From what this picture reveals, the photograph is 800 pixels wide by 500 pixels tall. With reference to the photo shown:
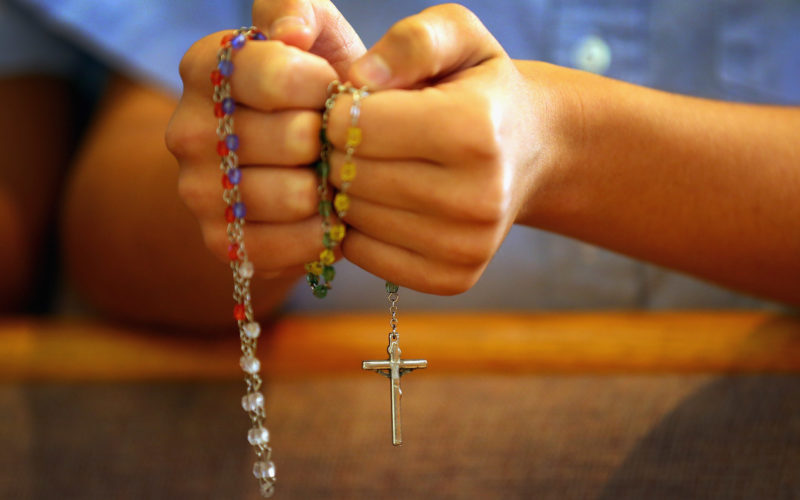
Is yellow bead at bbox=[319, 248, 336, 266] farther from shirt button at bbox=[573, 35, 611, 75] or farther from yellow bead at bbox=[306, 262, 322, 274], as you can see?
shirt button at bbox=[573, 35, 611, 75]

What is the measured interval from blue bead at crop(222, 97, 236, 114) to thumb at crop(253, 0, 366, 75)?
0.04 meters

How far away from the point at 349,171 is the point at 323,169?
0.02m

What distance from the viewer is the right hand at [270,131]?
34 centimetres

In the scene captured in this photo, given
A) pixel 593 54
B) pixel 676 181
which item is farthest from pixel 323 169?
pixel 593 54

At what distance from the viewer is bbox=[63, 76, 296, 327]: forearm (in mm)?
591

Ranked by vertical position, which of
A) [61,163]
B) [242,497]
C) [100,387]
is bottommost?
[242,497]

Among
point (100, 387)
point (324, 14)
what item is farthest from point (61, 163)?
point (324, 14)

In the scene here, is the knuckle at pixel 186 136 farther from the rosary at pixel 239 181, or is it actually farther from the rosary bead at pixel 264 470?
the rosary bead at pixel 264 470

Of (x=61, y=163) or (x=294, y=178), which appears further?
(x=61, y=163)

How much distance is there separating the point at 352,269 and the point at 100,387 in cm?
26

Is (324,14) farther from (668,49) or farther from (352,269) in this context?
(668,49)

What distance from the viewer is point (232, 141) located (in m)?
0.36

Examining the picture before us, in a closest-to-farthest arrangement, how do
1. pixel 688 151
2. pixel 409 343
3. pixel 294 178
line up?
pixel 294 178
pixel 688 151
pixel 409 343

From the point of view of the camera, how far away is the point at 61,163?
0.75 m
